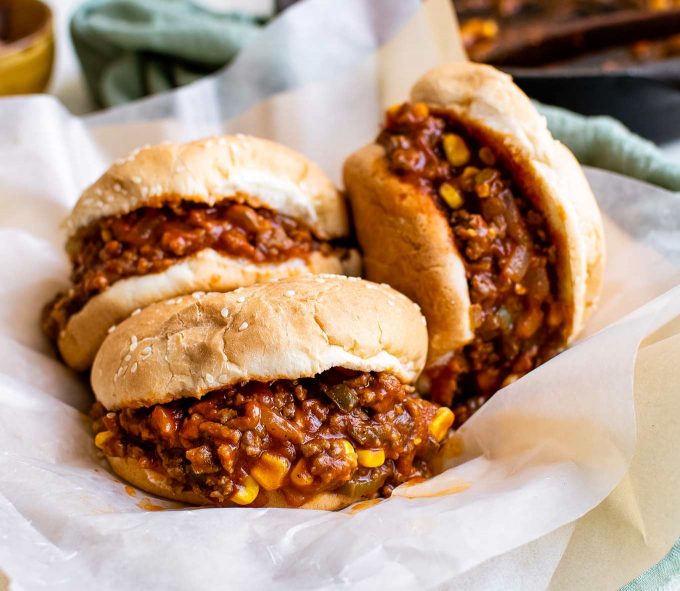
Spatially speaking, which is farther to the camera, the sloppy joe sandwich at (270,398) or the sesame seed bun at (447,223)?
the sesame seed bun at (447,223)

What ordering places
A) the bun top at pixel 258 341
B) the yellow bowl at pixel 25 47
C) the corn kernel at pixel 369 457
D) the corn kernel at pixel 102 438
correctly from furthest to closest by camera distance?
the yellow bowl at pixel 25 47
the corn kernel at pixel 102 438
the corn kernel at pixel 369 457
the bun top at pixel 258 341

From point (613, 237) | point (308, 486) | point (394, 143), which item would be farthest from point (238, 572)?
point (613, 237)

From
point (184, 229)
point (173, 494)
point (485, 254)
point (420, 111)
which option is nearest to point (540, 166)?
point (485, 254)

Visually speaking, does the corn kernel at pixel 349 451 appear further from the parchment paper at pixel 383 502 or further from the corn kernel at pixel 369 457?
the parchment paper at pixel 383 502

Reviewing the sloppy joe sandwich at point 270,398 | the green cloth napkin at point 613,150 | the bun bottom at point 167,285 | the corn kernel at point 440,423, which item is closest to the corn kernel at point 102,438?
the sloppy joe sandwich at point 270,398

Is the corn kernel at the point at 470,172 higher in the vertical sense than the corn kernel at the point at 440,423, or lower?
higher

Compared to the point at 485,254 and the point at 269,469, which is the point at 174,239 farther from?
the point at 485,254
